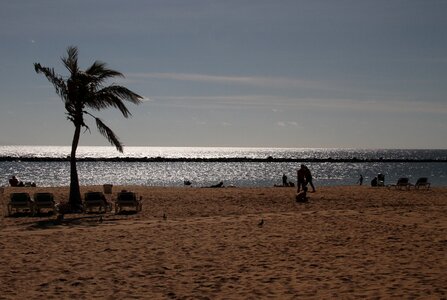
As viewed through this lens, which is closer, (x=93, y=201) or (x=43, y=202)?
(x=43, y=202)

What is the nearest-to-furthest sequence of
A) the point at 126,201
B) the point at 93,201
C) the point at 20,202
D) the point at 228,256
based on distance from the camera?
the point at 228,256, the point at 20,202, the point at 93,201, the point at 126,201

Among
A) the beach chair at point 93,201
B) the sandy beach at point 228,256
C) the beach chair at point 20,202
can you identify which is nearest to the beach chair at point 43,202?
the beach chair at point 20,202

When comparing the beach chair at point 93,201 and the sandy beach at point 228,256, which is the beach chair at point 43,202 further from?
the beach chair at point 93,201

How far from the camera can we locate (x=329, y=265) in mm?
9250

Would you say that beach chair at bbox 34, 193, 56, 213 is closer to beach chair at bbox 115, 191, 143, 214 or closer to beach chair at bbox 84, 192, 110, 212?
beach chair at bbox 84, 192, 110, 212

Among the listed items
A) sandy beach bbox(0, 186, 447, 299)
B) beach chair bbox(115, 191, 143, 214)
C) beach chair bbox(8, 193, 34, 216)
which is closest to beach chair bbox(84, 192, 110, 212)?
beach chair bbox(115, 191, 143, 214)

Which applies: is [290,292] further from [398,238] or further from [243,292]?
[398,238]

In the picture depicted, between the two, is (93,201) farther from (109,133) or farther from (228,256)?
(228,256)

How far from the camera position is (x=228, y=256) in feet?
33.4

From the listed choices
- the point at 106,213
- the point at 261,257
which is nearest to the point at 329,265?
the point at 261,257

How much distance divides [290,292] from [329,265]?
6.13 feet

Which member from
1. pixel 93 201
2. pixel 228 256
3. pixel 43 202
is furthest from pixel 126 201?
pixel 228 256

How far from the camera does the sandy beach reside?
7.83m

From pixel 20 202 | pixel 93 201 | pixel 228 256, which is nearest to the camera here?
pixel 228 256
